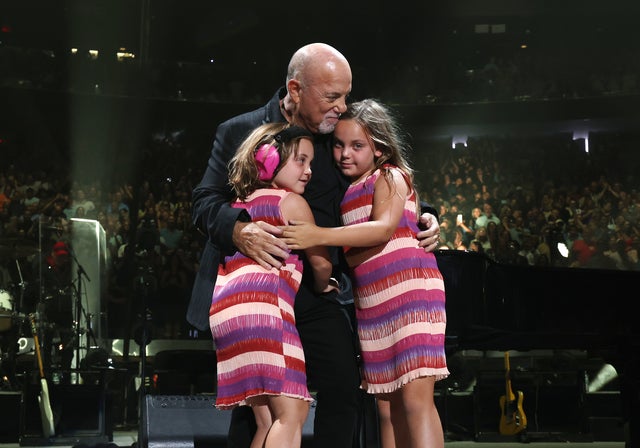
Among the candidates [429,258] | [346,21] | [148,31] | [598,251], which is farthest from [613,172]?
[429,258]

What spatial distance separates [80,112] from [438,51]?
21.4ft

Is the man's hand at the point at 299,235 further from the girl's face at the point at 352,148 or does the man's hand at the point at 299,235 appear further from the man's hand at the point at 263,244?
the girl's face at the point at 352,148

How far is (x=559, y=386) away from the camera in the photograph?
21.9 feet

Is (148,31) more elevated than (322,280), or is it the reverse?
(148,31)

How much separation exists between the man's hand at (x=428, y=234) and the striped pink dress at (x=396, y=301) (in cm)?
2

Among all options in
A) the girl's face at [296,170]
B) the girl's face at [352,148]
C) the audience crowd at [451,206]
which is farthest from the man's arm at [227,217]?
the audience crowd at [451,206]

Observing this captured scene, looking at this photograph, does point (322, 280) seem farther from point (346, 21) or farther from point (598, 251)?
point (346, 21)

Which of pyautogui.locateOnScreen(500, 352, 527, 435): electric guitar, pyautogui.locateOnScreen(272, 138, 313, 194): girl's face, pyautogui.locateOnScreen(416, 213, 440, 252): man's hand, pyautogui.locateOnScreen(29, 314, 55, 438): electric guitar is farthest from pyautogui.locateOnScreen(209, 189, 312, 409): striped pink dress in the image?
pyautogui.locateOnScreen(500, 352, 527, 435): electric guitar

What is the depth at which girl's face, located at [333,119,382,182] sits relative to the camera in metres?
2.56

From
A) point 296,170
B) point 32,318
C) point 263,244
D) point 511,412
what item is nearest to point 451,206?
point 511,412

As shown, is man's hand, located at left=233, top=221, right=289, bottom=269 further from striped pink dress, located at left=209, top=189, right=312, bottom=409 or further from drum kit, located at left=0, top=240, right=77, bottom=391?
drum kit, located at left=0, top=240, right=77, bottom=391

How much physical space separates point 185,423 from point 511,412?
367cm

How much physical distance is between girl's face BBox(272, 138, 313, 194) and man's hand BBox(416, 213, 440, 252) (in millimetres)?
440

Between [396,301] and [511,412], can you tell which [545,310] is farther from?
[396,301]
